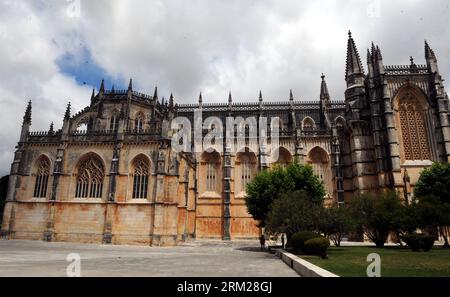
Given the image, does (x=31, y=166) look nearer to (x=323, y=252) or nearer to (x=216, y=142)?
(x=216, y=142)

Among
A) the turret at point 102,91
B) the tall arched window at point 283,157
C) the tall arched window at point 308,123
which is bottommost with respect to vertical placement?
the tall arched window at point 283,157

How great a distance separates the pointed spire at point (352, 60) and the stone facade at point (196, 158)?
136 mm

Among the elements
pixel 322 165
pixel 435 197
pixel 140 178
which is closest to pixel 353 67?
pixel 322 165

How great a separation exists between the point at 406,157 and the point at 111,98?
34997 millimetres

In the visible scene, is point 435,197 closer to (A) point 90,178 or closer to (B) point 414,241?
(B) point 414,241

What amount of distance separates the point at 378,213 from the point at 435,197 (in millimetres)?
4742

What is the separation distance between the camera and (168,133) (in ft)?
89.4

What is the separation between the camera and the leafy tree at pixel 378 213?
71.9 feet

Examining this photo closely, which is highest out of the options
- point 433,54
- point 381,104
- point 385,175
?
point 433,54

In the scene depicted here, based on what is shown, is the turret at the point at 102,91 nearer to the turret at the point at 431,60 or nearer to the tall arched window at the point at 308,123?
the tall arched window at the point at 308,123

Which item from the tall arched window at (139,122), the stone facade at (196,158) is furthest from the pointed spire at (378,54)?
the tall arched window at (139,122)

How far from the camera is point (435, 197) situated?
74.7 ft
